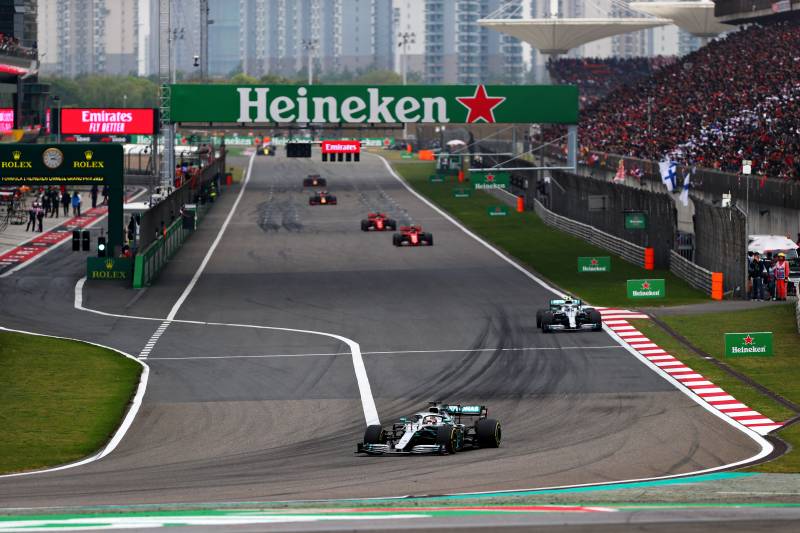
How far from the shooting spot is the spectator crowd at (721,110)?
7025 cm

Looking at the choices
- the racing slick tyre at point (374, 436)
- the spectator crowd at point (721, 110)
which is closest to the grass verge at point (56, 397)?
the racing slick tyre at point (374, 436)

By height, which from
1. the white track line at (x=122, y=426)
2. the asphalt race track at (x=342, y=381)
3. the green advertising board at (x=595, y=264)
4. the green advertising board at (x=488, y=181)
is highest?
the green advertising board at (x=488, y=181)

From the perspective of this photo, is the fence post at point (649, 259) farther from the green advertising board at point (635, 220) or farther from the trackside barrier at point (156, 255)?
the trackside barrier at point (156, 255)

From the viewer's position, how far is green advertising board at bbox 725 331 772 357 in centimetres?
3684

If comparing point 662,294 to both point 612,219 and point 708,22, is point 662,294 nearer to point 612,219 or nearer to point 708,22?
point 612,219

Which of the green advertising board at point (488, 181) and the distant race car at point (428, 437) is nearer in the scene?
the distant race car at point (428, 437)

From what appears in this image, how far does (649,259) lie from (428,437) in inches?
1318

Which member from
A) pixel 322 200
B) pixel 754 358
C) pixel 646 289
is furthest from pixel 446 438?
pixel 322 200

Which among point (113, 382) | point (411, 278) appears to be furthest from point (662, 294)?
point (113, 382)

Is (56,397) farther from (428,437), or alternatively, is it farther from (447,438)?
(447,438)

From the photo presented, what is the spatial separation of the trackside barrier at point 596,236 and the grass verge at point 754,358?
1445 centimetres

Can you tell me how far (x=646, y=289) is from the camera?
49.1 m

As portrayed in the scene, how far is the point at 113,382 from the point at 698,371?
14.6 meters

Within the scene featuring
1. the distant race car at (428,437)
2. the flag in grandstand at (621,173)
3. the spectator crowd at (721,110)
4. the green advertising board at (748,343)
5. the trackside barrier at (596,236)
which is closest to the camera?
the distant race car at (428,437)
